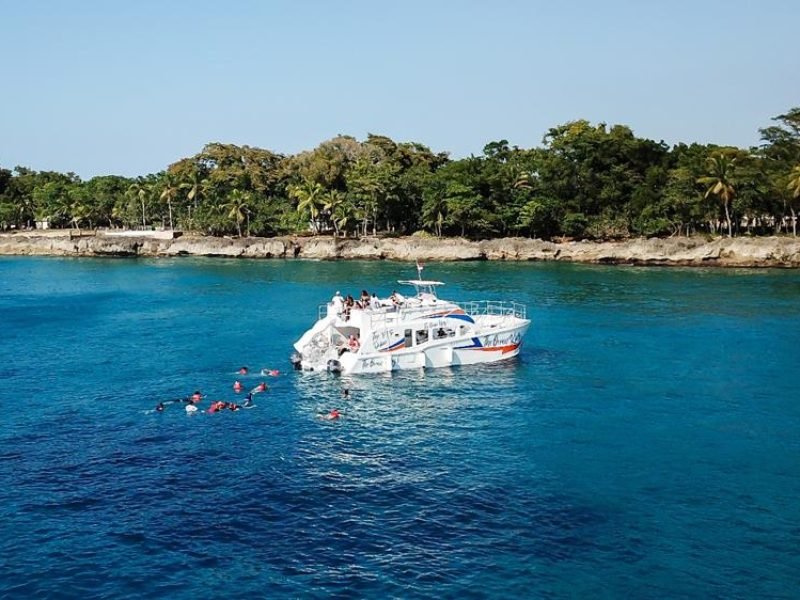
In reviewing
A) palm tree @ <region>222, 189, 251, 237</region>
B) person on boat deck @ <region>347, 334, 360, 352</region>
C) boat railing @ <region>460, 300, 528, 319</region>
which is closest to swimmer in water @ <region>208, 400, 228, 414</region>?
person on boat deck @ <region>347, 334, 360, 352</region>

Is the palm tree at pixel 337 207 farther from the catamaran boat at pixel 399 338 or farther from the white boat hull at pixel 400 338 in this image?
the white boat hull at pixel 400 338

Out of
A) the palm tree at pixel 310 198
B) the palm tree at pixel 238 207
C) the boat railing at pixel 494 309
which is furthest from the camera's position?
the palm tree at pixel 238 207

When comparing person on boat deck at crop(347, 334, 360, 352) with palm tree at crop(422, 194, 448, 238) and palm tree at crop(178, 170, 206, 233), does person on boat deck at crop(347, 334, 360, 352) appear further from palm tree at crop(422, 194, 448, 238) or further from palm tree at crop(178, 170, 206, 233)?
palm tree at crop(178, 170, 206, 233)

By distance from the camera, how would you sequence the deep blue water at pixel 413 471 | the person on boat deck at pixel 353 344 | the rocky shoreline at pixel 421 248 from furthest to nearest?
the rocky shoreline at pixel 421 248 → the person on boat deck at pixel 353 344 → the deep blue water at pixel 413 471

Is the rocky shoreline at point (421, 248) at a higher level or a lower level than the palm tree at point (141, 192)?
lower

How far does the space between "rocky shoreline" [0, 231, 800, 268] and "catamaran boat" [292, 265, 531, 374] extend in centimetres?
7005

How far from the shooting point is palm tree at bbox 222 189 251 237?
490 ft

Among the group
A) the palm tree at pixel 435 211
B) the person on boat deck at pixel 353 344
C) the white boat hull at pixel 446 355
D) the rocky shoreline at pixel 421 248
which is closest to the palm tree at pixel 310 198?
the rocky shoreline at pixel 421 248

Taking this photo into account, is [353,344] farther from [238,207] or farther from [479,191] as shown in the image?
[238,207]

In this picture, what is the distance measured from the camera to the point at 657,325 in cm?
6550

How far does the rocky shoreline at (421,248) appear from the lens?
11131cm

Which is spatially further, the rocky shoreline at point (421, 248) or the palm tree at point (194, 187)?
the palm tree at point (194, 187)

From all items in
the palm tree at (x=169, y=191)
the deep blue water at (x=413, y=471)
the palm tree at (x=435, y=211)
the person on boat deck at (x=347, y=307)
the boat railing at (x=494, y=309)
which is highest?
the palm tree at (x=169, y=191)

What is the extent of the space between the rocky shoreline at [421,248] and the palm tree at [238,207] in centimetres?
597
